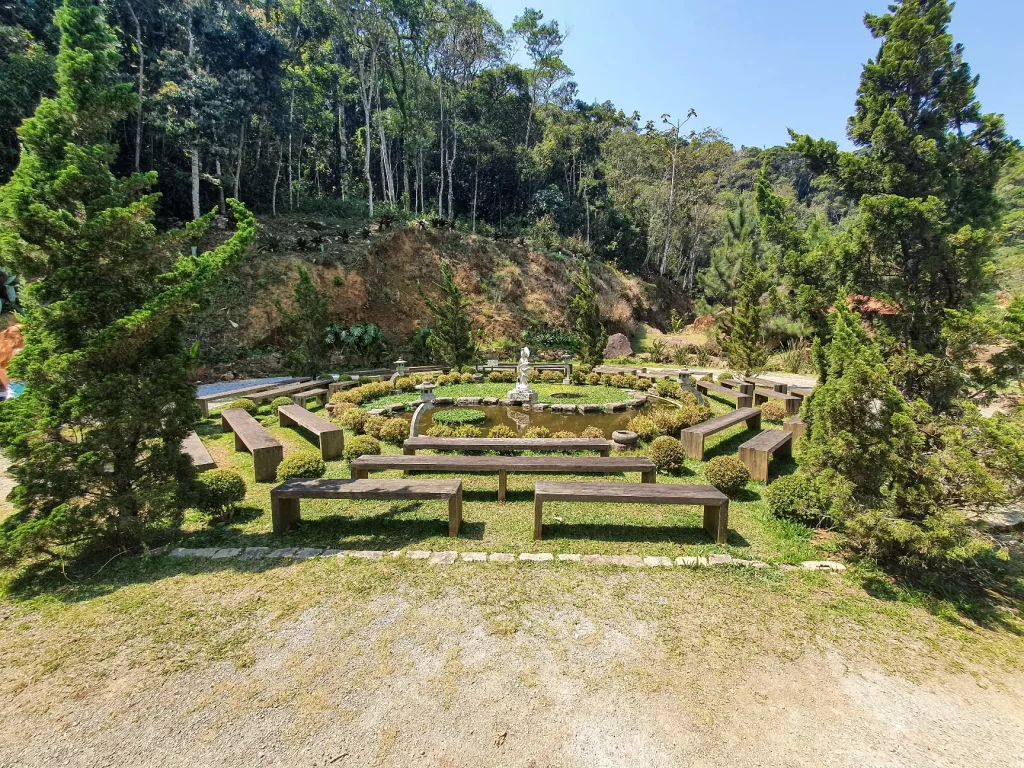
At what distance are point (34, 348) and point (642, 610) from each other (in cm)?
623

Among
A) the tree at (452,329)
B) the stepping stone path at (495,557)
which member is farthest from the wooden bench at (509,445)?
the tree at (452,329)

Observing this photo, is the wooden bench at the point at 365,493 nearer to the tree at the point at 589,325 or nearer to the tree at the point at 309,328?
the tree at the point at 309,328

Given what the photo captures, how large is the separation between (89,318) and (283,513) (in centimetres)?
285

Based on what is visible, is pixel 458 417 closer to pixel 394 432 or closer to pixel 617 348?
pixel 394 432

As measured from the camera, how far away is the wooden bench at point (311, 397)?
1159 centimetres

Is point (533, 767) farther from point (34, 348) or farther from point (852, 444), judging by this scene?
point (34, 348)

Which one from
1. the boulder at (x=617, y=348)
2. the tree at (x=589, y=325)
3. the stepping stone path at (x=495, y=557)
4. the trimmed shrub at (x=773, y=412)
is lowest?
the stepping stone path at (x=495, y=557)

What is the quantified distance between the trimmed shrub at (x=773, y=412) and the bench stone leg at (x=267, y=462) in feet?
34.7

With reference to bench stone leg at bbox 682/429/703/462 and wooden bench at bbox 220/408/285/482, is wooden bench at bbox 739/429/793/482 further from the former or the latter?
wooden bench at bbox 220/408/285/482

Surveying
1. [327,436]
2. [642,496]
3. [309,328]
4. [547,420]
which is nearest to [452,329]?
[309,328]

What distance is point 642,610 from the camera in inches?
156

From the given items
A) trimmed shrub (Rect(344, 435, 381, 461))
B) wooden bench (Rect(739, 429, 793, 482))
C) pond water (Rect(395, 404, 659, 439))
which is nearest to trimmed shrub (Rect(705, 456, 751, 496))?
wooden bench (Rect(739, 429, 793, 482))

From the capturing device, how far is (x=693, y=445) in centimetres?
831

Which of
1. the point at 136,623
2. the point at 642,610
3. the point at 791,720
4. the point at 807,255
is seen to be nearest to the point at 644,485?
the point at 642,610
